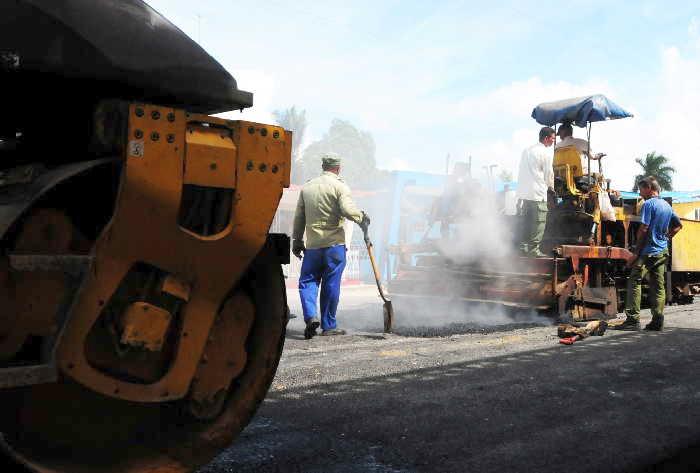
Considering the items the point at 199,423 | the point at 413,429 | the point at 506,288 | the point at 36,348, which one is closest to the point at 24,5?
the point at 36,348

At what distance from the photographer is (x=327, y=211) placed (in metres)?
6.85

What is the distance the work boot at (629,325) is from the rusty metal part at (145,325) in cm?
656

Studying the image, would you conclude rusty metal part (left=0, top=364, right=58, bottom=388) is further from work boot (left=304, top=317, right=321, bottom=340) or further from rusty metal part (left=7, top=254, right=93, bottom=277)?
work boot (left=304, top=317, right=321, bottom=340)

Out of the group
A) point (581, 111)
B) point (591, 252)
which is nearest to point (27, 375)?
point (591, 252)

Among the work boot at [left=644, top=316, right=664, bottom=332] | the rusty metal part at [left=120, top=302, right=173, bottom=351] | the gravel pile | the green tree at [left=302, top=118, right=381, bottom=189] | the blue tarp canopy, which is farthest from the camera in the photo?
the green tree at [left=302, top=118, right=381, bottom=189]

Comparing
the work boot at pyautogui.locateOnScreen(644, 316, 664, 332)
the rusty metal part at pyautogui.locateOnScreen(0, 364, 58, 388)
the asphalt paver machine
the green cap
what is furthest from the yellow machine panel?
the rusty metal part at pyautogui.locateOnScreen(0, 364, 58, 388)

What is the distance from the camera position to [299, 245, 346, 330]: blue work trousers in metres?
6.82

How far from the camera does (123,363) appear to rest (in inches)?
83.3

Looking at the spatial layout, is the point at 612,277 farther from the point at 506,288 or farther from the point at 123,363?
the point at 123,363

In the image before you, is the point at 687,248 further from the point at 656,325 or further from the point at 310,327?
the point at 310,327

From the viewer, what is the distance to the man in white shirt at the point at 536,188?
342 inches

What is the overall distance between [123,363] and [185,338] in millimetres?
205

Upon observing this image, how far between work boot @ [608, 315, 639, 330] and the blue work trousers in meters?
3.24

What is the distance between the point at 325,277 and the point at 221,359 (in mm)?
4537
